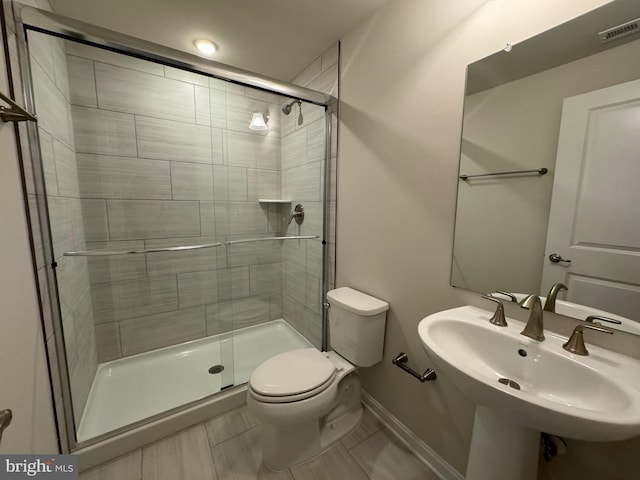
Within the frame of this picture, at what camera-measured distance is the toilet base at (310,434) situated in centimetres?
125

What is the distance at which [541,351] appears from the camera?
0.81 metres

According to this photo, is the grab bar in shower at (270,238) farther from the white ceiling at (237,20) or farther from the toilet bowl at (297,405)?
the white ceiling at (237,20)

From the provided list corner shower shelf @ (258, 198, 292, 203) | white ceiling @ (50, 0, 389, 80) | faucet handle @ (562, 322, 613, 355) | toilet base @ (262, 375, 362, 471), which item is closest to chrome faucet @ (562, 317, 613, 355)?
faucet handle @ (562, 322, 613, 355)

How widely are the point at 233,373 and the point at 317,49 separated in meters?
2.29

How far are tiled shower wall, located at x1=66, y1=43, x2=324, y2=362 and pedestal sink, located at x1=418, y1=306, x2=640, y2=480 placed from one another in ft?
4.07

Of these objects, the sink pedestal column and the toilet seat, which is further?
the toilet seat

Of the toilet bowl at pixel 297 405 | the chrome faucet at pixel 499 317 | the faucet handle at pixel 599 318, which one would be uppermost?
the faucet handle at pixel 599 318

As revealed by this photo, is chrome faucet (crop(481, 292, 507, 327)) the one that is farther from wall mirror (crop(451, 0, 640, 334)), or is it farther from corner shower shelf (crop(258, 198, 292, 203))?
corner shower shelf (crop(258, 198, 292, 203))

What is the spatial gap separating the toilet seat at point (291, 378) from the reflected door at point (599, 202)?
103cm

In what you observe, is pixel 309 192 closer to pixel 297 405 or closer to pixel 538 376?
pixel 297 405

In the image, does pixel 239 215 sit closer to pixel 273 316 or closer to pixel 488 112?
pixel 273 316

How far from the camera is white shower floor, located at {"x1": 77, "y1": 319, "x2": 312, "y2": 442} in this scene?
150 cm

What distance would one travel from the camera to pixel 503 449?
82 cm

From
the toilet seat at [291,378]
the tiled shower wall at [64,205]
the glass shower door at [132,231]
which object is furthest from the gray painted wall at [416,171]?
the tiled shower wall at [64,205]
